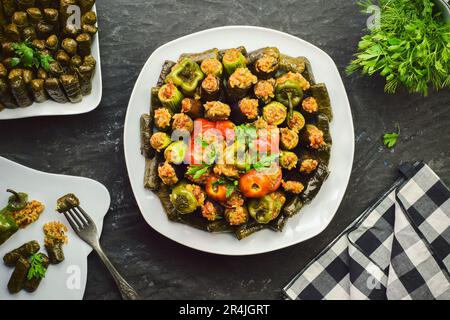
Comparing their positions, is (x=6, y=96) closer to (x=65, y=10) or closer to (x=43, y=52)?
(x=43, y=52)

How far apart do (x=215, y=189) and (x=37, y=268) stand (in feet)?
4.33

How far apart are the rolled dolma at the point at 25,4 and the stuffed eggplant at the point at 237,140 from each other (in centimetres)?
94

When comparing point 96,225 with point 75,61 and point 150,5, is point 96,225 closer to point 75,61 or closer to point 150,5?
point 75,61

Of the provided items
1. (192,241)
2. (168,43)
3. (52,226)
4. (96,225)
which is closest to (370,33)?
(168,43)

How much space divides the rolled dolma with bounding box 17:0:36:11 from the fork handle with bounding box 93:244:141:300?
1.61 meters

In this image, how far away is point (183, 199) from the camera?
3225mm

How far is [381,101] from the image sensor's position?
3.80 meters

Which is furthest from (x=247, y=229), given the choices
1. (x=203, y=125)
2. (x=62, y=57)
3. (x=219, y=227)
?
(x=62, y=57)

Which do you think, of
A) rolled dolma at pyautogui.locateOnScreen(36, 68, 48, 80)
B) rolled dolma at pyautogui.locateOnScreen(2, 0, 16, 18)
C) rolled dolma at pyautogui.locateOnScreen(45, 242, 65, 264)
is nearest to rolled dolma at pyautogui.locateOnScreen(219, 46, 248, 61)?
rolled dolma at pyautogui.locateOnScreen(36, 68, 48, 80)

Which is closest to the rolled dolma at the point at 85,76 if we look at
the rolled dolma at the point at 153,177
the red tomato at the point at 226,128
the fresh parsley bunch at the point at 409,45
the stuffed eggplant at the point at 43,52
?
the stuffed eggplant at the point at 43,52

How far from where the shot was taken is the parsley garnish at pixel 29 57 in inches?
131

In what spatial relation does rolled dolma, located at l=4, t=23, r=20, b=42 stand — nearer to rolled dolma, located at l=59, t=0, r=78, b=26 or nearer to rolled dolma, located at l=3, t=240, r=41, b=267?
rolled dolma, located at l=59, t=0, r=78, b=26

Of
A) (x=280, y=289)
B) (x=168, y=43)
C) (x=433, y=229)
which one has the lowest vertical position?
(x=280, y=289)

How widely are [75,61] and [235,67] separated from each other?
1039mm
